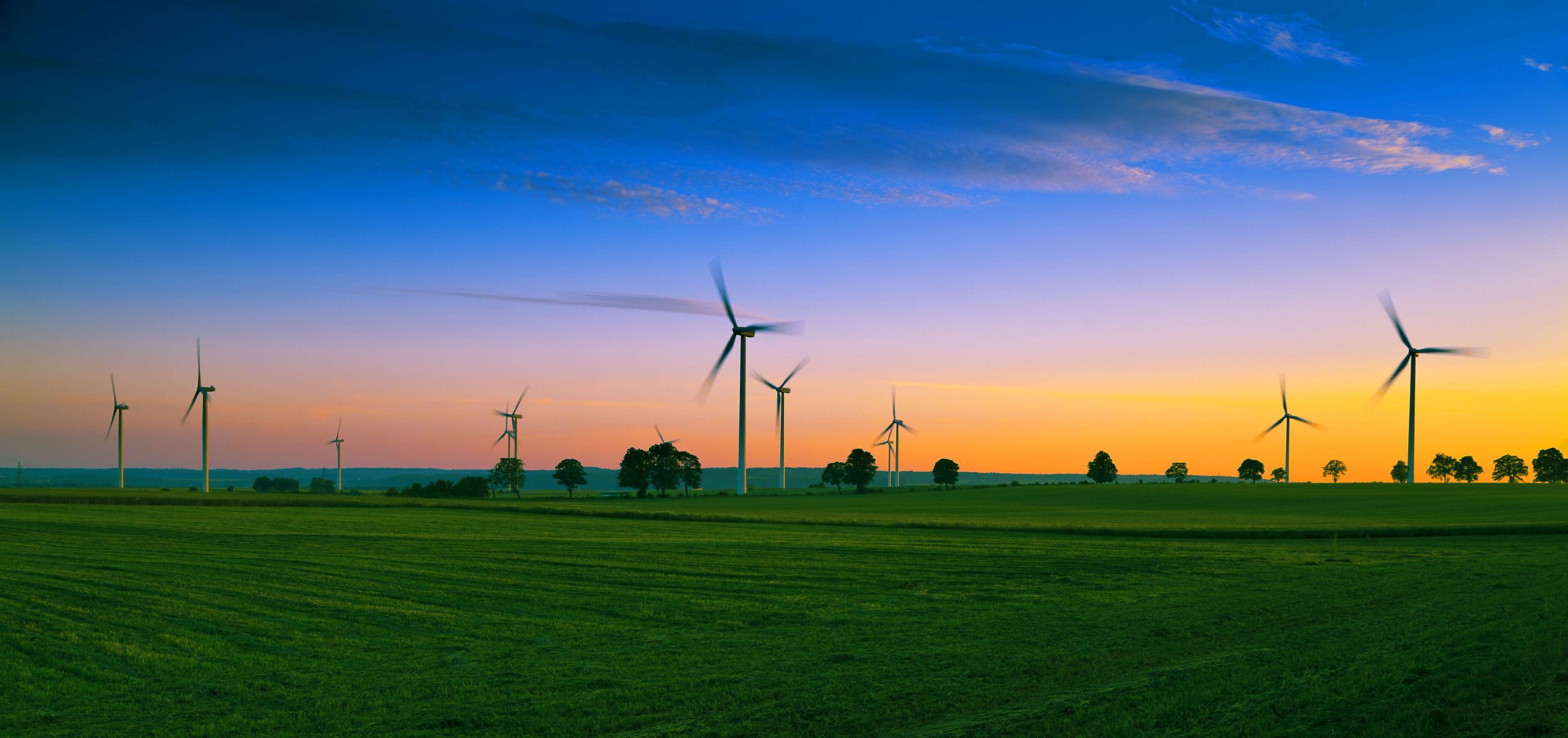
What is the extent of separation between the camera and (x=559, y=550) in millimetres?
35219

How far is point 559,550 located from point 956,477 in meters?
128

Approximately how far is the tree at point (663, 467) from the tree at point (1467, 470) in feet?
431

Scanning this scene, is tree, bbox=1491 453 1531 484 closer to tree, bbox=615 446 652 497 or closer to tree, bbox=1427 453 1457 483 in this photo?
tree, bbox=1427 453 1457 483

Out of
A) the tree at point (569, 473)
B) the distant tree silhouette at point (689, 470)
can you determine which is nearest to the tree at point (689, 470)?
the distant tree silhouette at point (689, 470)

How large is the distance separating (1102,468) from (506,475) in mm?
102847

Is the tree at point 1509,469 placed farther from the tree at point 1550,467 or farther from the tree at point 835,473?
the tree at point 835,473

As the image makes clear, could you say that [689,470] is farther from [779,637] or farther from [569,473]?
[779,637]

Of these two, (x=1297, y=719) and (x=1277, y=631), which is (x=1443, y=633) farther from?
(x=1297, y=719)

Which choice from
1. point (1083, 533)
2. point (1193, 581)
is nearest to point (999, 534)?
point (1083, 533)

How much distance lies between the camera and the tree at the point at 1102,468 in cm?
16488

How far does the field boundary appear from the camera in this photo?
44688mm

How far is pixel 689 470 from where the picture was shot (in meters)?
131

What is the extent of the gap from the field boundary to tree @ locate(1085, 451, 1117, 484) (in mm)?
116534

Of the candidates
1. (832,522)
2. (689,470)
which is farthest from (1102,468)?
(832,522)
